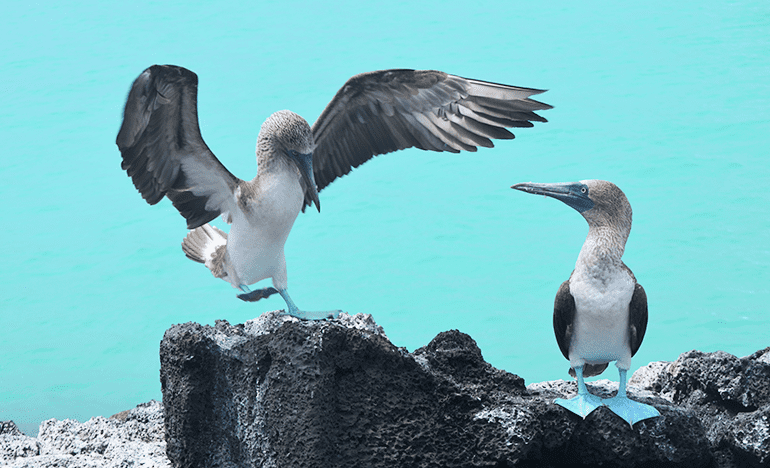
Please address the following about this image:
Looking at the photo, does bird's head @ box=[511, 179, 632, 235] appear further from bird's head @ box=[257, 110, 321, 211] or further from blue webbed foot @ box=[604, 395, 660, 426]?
bird's head @ box=[257, 110, 321, 211]

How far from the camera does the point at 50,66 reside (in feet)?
42.9

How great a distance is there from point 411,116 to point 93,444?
2.21 meters

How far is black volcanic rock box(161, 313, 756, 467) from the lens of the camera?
301cm

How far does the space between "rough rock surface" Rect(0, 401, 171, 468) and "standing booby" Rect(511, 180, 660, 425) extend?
1870mm

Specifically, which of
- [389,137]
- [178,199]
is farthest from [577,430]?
[178,199]

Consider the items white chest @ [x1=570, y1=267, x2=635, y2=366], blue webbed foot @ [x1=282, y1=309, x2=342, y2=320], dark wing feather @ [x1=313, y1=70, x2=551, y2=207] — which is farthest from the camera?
dark wing feather @ [x1=313, y1=70, x2=551, y2=207]

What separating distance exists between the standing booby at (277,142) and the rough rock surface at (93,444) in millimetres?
864

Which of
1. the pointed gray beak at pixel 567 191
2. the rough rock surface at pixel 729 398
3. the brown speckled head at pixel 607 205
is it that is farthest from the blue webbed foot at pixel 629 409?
→ the pointed gray beak at pixel 567 191

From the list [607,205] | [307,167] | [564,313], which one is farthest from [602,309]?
[307,167]

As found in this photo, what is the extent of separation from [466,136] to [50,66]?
11017 millimetres

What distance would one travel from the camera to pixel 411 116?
4.09 meters

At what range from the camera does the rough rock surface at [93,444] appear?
366cm

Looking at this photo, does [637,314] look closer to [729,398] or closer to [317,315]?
[729,398]

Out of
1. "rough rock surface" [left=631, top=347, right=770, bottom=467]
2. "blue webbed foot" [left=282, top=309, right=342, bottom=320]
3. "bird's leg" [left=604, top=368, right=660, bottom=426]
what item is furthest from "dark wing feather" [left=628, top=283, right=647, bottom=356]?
"blue webbed foot" [left=282, top=309, right=342, bottom=320]
